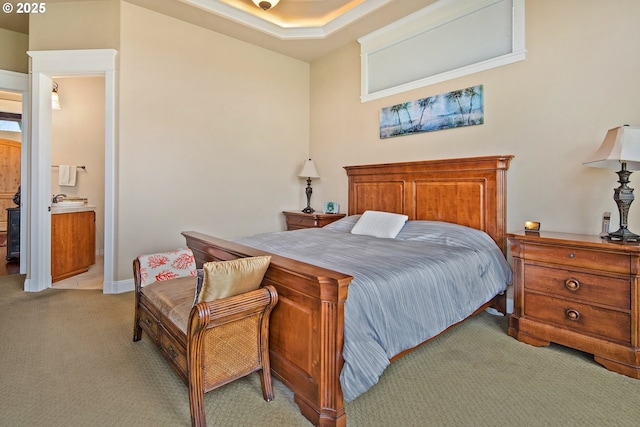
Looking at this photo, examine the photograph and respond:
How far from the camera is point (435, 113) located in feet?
11.0

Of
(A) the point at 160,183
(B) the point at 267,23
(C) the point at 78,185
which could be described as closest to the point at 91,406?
(A) the point at 160,183

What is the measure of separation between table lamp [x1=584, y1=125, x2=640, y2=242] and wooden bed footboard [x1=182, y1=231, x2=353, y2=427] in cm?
191

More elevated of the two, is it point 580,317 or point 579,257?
point 579,257

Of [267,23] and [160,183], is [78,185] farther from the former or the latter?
[267,23]

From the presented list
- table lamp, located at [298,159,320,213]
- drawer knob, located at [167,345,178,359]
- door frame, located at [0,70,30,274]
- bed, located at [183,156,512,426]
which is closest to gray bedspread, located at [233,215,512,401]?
bed, located at [183,156,512,426]

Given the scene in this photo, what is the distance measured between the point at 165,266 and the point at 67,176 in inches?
160

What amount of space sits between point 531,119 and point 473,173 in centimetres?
62

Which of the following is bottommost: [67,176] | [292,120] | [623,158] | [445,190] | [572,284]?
[572,284]

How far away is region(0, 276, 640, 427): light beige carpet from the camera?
5.04ft

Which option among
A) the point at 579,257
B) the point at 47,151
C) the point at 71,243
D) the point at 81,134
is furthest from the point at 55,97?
the point at 579,257

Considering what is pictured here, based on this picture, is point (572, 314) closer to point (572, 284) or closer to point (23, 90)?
point (572, 284)

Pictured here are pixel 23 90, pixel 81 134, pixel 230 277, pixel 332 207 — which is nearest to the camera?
pixel 230 277

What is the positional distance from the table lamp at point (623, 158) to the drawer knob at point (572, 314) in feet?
1.75

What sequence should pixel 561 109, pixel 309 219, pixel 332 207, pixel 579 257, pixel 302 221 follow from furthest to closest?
1. pixel 332 207
2. pixel 302 221
3. pixel 309 219
4. pixel 561 109
5. pixel 579 257
